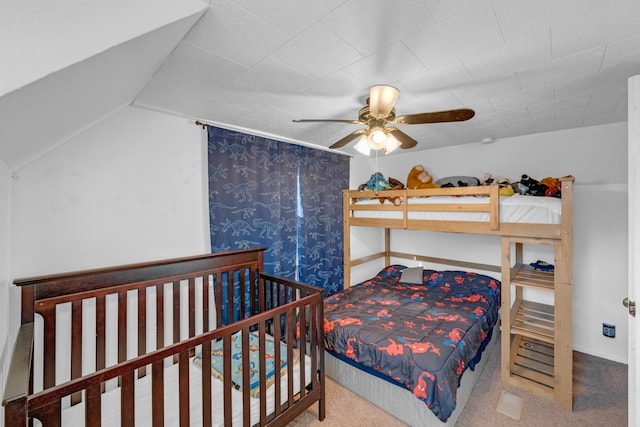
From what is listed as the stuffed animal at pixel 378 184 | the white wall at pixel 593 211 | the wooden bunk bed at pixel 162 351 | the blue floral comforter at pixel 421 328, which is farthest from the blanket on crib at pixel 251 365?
the white wall at pixel 593 211

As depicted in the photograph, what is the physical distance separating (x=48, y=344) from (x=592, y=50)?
3330 millimetres

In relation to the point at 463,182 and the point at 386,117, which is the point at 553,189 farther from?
the point at 386,117

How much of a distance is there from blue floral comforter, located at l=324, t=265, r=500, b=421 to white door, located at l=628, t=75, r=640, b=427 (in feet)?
2.73

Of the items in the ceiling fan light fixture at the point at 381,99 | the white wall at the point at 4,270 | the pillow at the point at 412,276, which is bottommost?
the pillow at the point at 412,276

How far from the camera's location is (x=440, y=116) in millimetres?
1610

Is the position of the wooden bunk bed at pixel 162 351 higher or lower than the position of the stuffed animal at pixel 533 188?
lower

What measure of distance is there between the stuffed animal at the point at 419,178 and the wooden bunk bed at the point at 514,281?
65cm

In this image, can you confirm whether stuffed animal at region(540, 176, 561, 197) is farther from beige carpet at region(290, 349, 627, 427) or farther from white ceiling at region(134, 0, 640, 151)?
beige carpet at region(290, 349, 627, 427)

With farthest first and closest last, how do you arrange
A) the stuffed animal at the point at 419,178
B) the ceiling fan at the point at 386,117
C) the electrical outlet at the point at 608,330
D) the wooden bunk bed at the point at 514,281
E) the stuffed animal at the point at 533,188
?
the stuffed animal at the point at 419,178 → the electrical outlet at the point at 608,330 → the stuffed animal at the point at 533,188 → the wooden bunk bed at the point at 514,281 → the ceiling fan at the point at 386,117

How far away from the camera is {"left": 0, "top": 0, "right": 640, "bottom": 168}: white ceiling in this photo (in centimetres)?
106

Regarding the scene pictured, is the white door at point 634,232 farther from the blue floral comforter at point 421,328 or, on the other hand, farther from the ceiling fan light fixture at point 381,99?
the ceiling fan light fixture at point 381,99

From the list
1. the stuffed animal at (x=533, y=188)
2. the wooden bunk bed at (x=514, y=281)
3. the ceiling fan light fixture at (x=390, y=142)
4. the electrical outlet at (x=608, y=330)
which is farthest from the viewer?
the electrical outlet at (x=608, y=330)

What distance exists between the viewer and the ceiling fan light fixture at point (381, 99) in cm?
159

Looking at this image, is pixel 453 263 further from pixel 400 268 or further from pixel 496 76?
pixel 496 76
